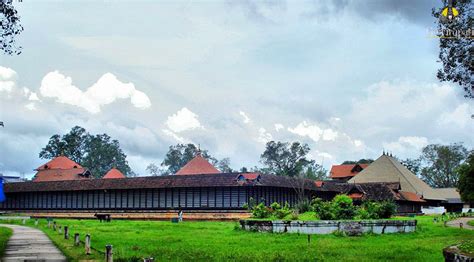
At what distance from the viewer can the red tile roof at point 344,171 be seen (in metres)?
91.5

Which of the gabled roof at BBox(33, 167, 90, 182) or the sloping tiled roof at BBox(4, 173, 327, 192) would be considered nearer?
the sloping tiled roof at BBox(4, 173, 327, 192)

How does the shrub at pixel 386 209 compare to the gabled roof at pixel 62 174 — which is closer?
the shrub at pixel 386 209

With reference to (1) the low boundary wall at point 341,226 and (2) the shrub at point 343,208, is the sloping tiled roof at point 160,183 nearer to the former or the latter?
(1) the low boundary wall at point 341,226

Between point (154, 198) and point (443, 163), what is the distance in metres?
67.6

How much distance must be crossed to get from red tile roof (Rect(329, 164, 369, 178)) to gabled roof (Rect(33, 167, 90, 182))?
39.6m

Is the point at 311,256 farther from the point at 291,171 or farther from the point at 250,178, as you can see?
the point at 291,171

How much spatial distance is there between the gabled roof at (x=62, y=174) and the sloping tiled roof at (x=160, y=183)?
14009 millimetres

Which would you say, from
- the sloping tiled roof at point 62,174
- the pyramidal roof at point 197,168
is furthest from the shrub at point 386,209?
the sloping tiled roof at point 62,174

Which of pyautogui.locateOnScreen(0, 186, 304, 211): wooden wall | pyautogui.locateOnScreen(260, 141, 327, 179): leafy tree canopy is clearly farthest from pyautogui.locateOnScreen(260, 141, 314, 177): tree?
pyautogui.locateOnScreen(0, 186, 304, 211): wooden wall

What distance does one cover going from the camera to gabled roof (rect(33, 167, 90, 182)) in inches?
3007
